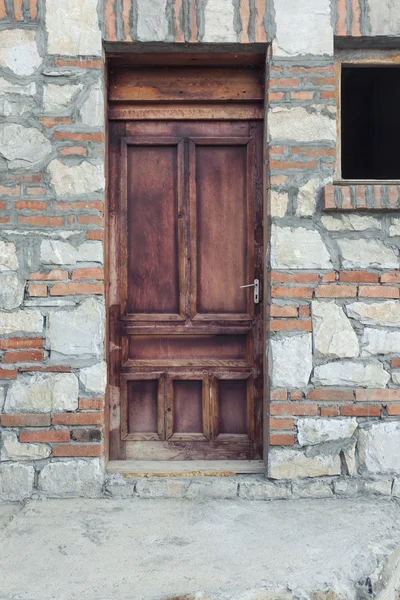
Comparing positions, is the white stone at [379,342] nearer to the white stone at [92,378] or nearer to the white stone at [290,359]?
the white stone at [290,359]

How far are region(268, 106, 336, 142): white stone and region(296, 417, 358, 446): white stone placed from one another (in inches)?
63.7

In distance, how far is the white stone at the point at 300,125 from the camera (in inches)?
122

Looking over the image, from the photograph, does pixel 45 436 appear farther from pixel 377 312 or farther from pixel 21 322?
pixel 377 312

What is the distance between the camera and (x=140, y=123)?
3.36 m

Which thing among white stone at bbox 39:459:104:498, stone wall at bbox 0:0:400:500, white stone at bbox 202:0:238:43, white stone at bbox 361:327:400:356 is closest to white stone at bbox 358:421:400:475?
stone wall at bbox 0:0:400:500

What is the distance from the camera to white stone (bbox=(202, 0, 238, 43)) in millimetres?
3070

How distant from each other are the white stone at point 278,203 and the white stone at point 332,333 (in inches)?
21.9

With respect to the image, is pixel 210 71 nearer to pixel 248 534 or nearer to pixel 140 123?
pixel 140 123

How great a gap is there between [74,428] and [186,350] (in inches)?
31.9

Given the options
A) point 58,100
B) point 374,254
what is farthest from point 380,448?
point 58,100

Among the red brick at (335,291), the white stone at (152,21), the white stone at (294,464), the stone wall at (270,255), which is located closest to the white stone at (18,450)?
the stone wall at (270,255)

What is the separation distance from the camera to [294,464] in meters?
3.09

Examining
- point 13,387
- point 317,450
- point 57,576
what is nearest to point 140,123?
point 13,387

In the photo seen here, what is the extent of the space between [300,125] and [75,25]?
1404 millimetres
